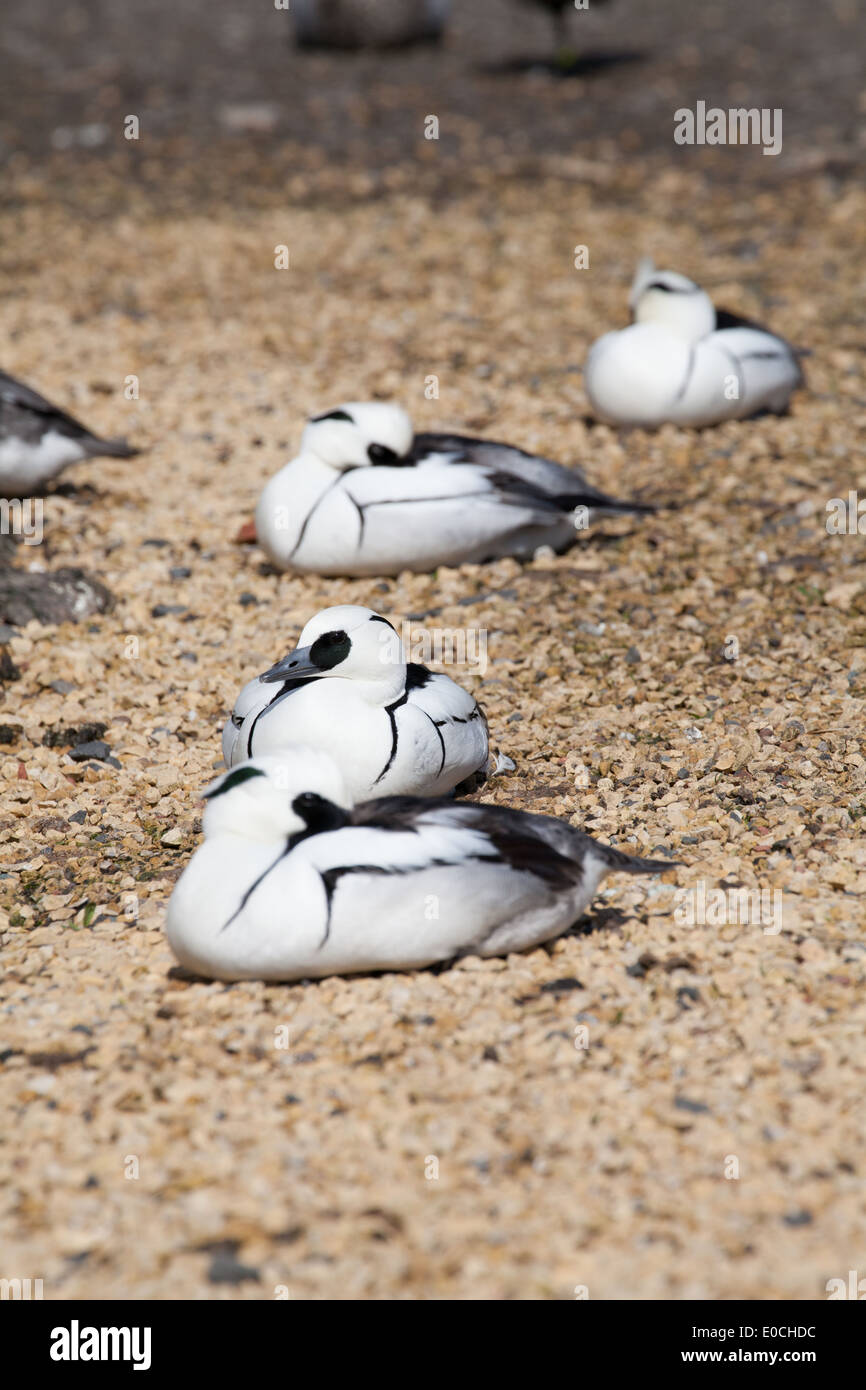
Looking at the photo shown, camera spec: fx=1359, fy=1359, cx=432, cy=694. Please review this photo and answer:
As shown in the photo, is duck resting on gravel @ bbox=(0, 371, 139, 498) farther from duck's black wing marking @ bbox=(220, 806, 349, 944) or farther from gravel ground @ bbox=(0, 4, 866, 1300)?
duck's black wing marking @ bbox=(220, 806, 349, 944)

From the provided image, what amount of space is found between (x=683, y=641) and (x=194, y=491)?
112 inches

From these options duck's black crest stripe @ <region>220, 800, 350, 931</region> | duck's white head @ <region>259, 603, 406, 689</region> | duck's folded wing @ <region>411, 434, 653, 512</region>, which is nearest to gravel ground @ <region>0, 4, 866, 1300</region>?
duck's folded wing @ <region>411, 434, 653, 512</region>

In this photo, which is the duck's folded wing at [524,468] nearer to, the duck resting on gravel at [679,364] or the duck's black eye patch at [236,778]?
the duck resting on gravel at [679,364]

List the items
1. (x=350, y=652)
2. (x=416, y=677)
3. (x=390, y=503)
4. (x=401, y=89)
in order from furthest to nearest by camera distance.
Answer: (x=401, y=89) → (x=390, y=503) → (x=416, y=677) → (x=350, y=652)

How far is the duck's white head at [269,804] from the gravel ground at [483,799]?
17.0 inches

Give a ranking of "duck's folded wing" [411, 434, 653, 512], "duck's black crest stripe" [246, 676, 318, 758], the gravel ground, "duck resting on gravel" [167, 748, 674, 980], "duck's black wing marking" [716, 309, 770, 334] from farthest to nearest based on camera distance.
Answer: "duck's black wing marking" [716, 309, 770, 334], "duck's folded wing" [411, 434, 653, 512], "duck's black crest stripe" [246, 676, 318, 758], "duck resting on gravel" [167, 748, 674, 980], the gravel ground

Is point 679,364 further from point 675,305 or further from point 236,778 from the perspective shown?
point 236,778

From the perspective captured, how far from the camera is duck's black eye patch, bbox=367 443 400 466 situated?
5.82m

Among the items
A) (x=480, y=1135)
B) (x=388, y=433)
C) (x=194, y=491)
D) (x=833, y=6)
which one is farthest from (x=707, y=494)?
(x=833, y=6)

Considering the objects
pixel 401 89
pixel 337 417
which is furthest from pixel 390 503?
pixel 401 89

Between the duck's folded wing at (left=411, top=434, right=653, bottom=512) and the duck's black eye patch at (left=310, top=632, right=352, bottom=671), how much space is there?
2.10m

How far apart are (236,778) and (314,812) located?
0.71 ft

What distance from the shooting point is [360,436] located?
5.79 metres

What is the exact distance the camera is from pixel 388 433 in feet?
19.0
